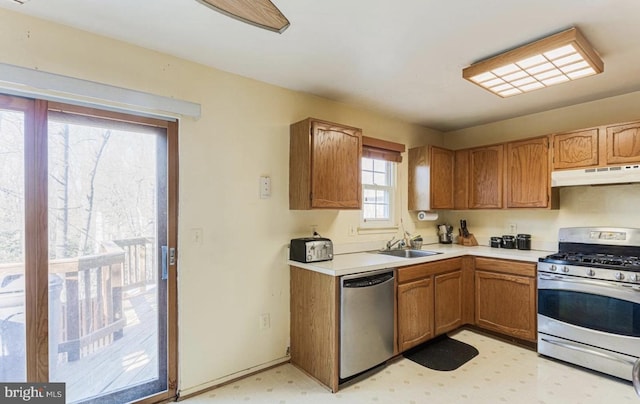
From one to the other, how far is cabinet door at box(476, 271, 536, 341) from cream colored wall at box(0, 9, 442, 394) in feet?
6.67

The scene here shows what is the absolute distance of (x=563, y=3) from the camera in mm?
1665

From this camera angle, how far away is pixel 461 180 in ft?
13.0

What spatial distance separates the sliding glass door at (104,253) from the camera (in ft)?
6.18

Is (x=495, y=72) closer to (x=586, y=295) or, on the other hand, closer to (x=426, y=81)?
(x=426, y=81)

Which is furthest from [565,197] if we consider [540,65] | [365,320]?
[365,320]

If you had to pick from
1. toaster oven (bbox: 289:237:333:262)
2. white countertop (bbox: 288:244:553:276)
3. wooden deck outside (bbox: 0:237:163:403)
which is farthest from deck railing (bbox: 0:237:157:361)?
white countertop (bbox: 288:244:553:276)

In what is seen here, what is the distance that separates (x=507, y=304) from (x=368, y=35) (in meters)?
2.87

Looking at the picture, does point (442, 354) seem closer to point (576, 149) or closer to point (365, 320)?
point (365, 320)

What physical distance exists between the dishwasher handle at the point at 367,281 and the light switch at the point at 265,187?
990 mm

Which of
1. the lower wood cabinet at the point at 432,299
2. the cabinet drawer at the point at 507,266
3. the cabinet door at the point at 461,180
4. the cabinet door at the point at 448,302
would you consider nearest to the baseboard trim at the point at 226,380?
the lower wood cabinet at the point at 432,299

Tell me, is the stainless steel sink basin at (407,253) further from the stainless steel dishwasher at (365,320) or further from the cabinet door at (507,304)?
the stainless steel dishwasher at (365,320)

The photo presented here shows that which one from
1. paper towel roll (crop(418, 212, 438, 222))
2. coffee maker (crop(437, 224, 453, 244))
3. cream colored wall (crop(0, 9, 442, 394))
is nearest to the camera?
cream colored wall (crop(0, 9, 442, 394))

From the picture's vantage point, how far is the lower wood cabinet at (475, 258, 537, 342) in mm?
3004

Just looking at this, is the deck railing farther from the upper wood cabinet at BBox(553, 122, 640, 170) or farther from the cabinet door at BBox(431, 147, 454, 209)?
the upper wood cabinet at BBox(553, 122, 640, 170)
